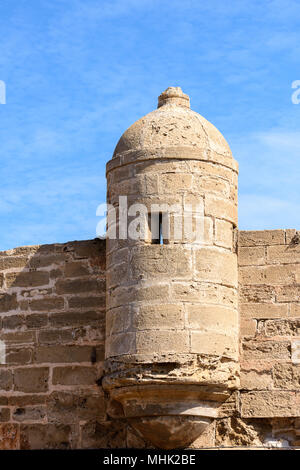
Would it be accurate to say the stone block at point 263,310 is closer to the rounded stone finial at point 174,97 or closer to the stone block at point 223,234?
the stone block at point 223,234

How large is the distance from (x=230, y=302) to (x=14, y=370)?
2.13 m

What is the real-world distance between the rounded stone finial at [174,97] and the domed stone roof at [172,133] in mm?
116

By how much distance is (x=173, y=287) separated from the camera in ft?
25.2

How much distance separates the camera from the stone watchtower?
762 cm

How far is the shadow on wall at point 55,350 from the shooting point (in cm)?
846

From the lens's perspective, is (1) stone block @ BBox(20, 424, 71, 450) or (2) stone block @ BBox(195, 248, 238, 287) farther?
(1) stone block @ BBox(20, 424, 71, 450)

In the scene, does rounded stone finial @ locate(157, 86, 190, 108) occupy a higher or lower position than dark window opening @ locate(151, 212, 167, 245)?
higher

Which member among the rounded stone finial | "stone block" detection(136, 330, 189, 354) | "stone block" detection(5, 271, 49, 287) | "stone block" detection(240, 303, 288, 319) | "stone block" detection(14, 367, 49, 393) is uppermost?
the rounded stone finial

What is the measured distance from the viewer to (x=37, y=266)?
29.5 feet

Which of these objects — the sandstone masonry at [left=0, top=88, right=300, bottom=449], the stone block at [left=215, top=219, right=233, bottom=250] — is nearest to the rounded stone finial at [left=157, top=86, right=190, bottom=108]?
the sandstone masonry at [left=0, top=88, right=300, bottom=449]

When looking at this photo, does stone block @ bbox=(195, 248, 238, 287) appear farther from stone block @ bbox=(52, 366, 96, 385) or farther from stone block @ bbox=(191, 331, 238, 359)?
stone block @ bbox=(52, 366, 96, 385)

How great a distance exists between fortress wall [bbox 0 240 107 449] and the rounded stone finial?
1.35 metres
